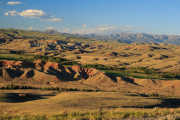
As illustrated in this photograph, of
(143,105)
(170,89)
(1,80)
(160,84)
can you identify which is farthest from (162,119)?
(160,84)

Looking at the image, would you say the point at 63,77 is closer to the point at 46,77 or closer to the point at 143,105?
the point at 46,77

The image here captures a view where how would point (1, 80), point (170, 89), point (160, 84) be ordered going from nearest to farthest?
point (1, 80)
point (170, 89)
point (160, 84)

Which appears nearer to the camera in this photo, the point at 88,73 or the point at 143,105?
the point at 143,105

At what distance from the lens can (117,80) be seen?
68.2 m

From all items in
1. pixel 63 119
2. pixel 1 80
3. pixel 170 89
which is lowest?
pixel 170 89

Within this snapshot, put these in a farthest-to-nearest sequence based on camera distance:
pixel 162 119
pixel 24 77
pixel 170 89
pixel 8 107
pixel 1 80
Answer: pixel 170 89 < pixel 24 77 < pixel 1 80 < pixel 8 107 < pixel 162 119

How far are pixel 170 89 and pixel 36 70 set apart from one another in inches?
1525

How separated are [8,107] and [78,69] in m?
48.2

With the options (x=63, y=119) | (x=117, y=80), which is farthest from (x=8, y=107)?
(x=117, y=80)

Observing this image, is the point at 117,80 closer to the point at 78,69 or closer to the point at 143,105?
the point at 78,69

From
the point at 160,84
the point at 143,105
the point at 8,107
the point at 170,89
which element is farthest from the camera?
the point at 160,84

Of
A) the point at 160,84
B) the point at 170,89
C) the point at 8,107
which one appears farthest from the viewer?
the point at 160,84

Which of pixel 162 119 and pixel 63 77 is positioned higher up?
pixel 162 119

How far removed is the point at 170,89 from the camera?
65.2 meters
